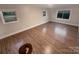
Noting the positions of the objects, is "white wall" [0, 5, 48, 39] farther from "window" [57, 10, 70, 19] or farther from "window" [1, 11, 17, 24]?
"window" [57, 10, 70, 19]

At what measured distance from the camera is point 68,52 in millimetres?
887

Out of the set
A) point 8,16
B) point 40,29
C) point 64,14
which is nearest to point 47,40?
point 40,29

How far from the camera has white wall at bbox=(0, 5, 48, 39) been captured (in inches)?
32.5

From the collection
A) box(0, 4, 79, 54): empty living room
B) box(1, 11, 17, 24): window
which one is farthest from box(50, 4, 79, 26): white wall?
box(1, 11, 17, 24): window

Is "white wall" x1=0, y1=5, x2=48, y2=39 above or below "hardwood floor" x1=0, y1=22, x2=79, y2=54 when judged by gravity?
above

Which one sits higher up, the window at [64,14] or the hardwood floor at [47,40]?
the window at [64,14]

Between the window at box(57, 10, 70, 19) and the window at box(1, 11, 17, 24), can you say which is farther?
the window at box(57, 10, 70, 19)

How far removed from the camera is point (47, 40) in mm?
938

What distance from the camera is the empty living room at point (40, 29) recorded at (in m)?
0.84

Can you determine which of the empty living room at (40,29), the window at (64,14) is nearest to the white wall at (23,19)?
the empty living room at (40,29)

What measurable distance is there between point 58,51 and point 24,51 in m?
0.34

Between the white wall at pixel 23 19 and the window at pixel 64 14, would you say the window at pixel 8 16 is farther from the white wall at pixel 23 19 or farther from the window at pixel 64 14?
the window at pixel 64 14
